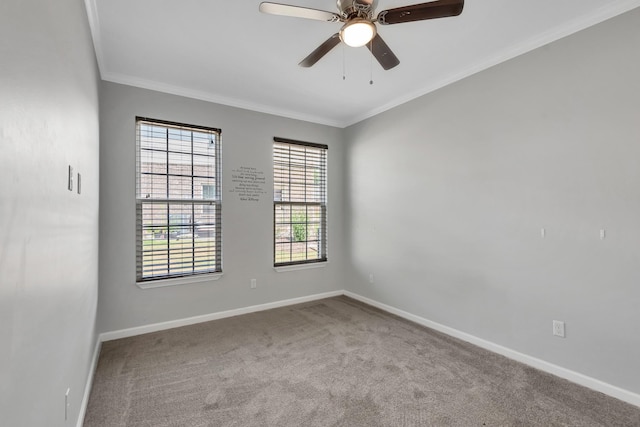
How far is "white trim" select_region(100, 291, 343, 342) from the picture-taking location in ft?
10.2

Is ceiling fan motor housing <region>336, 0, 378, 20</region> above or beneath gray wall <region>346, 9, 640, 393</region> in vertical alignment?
above

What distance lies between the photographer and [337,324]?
348 centimetres

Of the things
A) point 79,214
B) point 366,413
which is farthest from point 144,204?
point 366,413

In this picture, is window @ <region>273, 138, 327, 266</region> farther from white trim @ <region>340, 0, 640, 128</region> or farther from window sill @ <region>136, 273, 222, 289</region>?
white trim @ <region>340, 0, 640, 128</region>

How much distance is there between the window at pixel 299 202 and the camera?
13.7 ft

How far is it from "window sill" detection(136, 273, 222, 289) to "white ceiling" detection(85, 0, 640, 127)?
6.92 feet

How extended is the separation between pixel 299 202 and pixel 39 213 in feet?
11.2

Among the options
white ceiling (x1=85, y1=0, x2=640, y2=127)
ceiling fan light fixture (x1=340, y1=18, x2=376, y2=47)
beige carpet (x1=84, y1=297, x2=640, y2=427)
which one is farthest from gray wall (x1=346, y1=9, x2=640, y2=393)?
ceiling fan light fixture (x1=340, y1=18, x2=376, y2=47)

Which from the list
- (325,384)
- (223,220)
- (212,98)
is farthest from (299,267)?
(212,98)

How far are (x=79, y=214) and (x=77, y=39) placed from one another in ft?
3.26

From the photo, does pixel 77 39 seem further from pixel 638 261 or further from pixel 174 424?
pixel 638 261

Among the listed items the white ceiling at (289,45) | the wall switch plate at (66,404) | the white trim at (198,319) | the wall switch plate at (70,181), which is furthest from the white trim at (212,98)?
the wall switch plate at (66,404)

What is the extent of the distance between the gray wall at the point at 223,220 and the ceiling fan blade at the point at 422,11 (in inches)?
97.2

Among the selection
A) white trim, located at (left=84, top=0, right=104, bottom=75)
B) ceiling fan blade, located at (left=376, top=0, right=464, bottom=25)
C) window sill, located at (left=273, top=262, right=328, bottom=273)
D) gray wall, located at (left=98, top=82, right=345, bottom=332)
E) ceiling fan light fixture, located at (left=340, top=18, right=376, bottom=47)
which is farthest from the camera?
window sill, located at (left=273, top=262, right=328, bottom=273)
